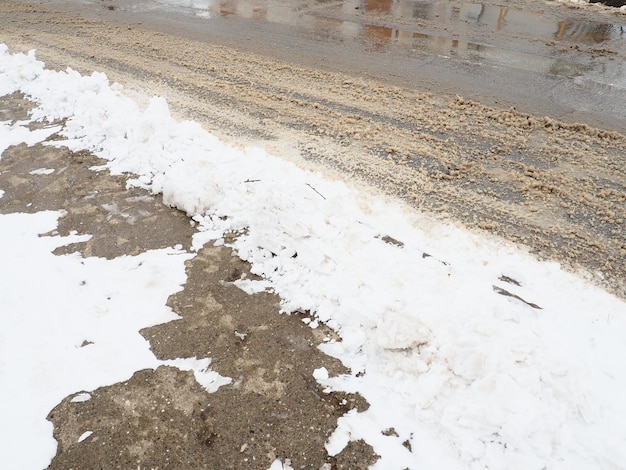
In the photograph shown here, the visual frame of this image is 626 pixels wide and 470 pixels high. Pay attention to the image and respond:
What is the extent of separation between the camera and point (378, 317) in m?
3.24

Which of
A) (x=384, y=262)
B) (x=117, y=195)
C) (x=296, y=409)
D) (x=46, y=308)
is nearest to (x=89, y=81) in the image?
(x=117, y=195)

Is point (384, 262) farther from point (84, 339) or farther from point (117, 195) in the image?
point (117, 195)

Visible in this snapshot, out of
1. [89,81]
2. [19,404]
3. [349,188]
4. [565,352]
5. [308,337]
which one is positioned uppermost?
[89,81]

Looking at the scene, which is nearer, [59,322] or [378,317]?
[378,317]

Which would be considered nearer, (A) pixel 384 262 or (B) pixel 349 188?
(A) pixel 384 262

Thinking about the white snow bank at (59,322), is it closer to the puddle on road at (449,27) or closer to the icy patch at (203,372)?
the icy patch at (203,372)

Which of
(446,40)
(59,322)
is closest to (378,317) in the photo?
(59,322)

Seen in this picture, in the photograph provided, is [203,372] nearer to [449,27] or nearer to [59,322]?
[59,322]

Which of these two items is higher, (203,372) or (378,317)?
(378,317)

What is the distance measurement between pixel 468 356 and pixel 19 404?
3180 mm

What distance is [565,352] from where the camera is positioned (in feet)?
9.70

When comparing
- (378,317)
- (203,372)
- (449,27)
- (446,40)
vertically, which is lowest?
(203,372)

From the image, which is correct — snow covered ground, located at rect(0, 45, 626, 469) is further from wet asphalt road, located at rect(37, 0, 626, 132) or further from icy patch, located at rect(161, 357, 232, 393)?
wet asphalt road, located at rect(37, 0, 626, 132)

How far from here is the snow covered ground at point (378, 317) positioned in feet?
8.65
